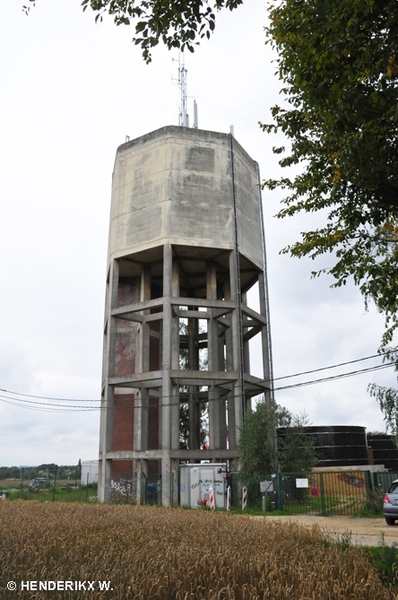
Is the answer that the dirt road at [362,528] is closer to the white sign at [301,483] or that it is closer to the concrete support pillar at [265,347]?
the white sign at [301,483]

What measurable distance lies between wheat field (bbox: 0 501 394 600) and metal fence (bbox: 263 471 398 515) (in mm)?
12502

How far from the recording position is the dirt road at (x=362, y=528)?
1252 centimetres

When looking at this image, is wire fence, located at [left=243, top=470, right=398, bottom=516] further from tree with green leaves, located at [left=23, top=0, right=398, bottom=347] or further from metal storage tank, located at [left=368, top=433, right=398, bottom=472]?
metal storage tank, located at [left=368, top=433, right=398, bottom=472]

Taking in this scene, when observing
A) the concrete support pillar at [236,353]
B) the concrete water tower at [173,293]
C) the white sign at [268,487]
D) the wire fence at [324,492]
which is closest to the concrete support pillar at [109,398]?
the concrete water tower at [173,293]

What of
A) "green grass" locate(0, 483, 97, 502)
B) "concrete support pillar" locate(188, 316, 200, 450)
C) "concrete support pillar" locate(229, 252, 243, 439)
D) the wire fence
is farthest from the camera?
A: "green grass" locate(0, 483, 97, 502)

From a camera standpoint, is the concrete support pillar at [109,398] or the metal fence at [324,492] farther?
the concrete support pillar at [109,398]

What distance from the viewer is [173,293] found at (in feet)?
97.9

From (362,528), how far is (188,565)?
37.1ft

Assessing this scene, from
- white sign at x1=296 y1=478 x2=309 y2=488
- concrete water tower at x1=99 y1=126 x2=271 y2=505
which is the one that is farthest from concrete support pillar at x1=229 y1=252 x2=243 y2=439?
white sign at x1=296 y1=478 x2=309 y2=488

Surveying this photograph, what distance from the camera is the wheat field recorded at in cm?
535

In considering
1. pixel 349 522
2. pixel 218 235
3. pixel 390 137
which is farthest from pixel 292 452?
pixel 390 137

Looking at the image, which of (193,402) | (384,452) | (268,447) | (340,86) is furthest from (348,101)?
(384,452)

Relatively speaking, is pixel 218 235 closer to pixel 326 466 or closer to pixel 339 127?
pixel 339 127

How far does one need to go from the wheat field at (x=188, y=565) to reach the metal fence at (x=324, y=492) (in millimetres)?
12502
